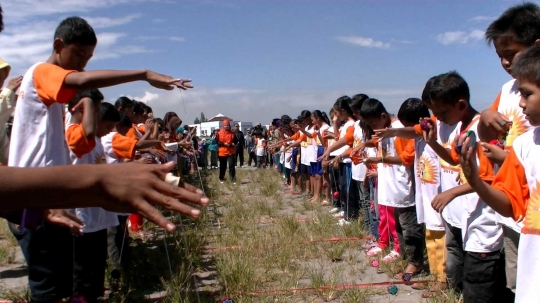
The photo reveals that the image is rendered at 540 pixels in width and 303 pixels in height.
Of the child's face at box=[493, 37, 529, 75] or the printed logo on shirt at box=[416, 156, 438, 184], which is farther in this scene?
the printed logo on shirt at box=[416, 156, 438, 184]

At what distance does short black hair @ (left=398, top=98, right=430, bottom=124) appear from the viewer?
4.52 meters

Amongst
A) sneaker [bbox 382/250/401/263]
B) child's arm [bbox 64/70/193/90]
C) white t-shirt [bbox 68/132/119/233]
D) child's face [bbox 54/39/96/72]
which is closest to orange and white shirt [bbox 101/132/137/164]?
white t-shirt [bbox 68/132/119/233]

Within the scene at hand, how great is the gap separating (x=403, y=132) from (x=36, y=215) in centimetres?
276

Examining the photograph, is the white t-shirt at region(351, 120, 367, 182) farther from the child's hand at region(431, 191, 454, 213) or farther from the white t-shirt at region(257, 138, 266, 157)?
the white t-shirt at region(257, 138, 266, 157)

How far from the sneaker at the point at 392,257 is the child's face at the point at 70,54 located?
11.8 ft

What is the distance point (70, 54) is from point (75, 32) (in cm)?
14

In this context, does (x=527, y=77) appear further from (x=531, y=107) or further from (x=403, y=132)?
(x=403, y=132)

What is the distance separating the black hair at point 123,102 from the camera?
6.80m

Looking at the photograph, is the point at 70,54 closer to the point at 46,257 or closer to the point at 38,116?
the point at 38,116

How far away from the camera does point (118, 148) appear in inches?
176

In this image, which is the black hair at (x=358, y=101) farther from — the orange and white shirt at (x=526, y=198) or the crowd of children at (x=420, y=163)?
the orange and white shirt at (x=526, y=198)

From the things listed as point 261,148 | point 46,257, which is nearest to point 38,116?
point 46,257

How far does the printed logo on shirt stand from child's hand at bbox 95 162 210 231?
3168mm

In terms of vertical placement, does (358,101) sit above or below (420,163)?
above
